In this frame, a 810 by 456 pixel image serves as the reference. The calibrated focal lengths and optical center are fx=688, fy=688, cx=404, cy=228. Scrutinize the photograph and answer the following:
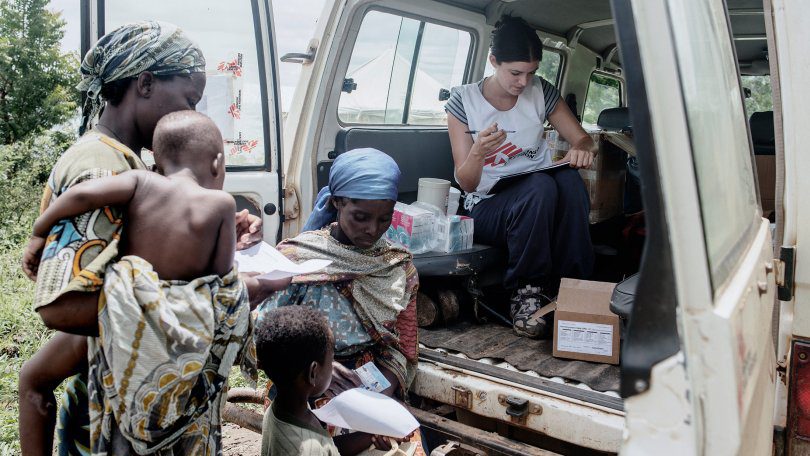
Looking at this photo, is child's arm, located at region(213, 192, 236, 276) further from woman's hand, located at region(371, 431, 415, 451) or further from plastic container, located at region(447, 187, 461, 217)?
plastic container, located at region(447, 187, 461, 217)

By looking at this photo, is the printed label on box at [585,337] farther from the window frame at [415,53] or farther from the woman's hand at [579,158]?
the window frame at [415,53]

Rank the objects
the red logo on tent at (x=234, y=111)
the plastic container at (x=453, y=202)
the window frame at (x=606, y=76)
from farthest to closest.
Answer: the window frame at (x=606, y=76), the plastic container at (x=453, y=202), the red logo on tent at (x=234, y=111)

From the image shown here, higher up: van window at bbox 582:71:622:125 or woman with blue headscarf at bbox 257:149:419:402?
van window at bbox 582:71:622:125

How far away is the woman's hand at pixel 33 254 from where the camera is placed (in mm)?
Answer: 1489

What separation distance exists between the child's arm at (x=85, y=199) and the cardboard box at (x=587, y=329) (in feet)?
5.83

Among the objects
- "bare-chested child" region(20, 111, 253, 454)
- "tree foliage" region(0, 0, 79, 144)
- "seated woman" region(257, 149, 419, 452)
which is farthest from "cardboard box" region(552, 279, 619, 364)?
"tree foliage" region(0, 0, 79, 144)

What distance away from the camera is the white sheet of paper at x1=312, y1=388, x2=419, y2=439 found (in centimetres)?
207

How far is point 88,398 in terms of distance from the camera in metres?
1.65

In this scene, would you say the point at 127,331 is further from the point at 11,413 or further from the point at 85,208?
the point at 11,413

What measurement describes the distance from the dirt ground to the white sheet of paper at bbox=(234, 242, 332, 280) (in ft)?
5.86

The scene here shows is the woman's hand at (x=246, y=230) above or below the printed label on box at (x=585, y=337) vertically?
above

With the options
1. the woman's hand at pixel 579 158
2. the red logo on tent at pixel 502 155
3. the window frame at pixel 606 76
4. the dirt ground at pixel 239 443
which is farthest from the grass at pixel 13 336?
the window frame at pixel 606 76

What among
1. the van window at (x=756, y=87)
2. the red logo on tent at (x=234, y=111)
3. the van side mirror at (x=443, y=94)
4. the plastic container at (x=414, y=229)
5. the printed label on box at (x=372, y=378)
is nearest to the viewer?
the printed label on box at (x=372, y=378)

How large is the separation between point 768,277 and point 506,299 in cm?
198
